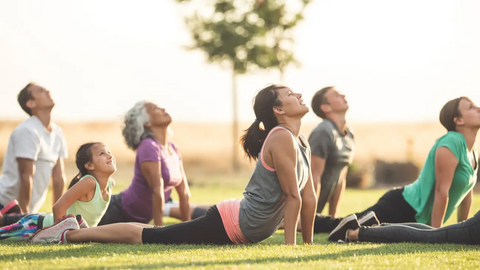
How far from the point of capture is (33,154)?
25.9 feet

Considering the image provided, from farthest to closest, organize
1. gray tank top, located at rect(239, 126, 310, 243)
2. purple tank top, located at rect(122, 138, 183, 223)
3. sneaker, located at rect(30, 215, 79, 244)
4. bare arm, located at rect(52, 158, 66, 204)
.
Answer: bare arm, located at rect(52, 158, 66, 204), purple tank top, located at rect(122, 138, 183, 223), sneaker, located at rect(30, 215, 79, 244), gray tank top, located at rect(239, 126, 310, 243)

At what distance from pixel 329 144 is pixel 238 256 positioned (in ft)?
12.0

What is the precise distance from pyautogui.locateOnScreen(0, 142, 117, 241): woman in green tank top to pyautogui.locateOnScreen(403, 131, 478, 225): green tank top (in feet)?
11.2

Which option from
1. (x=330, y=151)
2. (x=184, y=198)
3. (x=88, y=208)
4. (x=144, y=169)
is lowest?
(x=184, y=198)

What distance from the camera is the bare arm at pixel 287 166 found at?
17.5 ft

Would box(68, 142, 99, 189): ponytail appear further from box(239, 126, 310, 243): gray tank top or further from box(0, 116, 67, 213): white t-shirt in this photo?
box(239, 126, 310, 243): gray tank top

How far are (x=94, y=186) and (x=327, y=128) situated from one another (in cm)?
323

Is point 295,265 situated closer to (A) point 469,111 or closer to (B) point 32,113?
(A) point 469,111

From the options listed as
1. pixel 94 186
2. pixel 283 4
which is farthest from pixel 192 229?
pixel 283 4

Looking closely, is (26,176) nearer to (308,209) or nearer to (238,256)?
(308,209)

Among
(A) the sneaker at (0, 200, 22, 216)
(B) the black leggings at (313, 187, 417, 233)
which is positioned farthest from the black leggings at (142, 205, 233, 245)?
(A) the sneaker at (0, 200, 22, 216)

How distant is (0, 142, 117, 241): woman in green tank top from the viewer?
6317 millimetres

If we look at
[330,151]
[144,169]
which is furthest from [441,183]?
[144,169]

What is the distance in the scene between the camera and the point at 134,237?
225 inches
